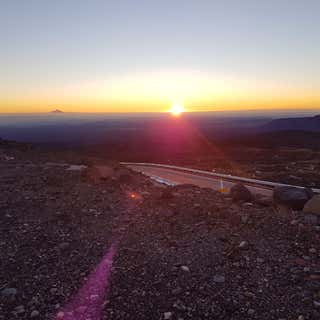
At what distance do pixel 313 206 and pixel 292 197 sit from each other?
1.00 meters

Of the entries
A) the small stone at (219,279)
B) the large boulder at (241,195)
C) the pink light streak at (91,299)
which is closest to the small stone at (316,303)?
the small stone at (219,279)

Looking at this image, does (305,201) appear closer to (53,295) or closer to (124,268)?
(124,268)

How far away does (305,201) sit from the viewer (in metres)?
8.82

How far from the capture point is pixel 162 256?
5.66 meters

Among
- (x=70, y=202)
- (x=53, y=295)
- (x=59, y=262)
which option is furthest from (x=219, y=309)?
(x=70, y=202)

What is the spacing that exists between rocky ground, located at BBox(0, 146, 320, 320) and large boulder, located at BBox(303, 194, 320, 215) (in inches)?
26.5

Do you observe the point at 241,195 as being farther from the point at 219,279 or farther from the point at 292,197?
the point at 219,279

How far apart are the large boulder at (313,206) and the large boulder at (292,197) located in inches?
21.7

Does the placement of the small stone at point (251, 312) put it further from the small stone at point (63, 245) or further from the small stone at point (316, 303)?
the small stone at point (63, 245)

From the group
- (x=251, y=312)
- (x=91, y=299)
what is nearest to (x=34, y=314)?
(x=91, y=299)

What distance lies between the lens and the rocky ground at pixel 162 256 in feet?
14.4

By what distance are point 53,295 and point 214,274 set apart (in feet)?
6.80

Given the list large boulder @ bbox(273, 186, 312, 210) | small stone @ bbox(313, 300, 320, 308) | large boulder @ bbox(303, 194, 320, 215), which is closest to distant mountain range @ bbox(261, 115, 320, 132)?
large boulder @ bbox(273, 186, 312, 210)

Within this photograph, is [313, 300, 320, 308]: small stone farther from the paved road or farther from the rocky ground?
the paved road
